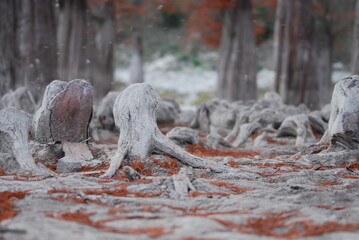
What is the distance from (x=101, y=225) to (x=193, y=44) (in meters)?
32.0

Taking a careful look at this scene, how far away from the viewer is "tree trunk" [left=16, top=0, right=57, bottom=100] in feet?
46.7

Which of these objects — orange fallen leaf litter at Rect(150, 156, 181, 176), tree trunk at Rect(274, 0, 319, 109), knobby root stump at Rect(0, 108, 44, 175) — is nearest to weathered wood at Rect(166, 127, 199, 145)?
orange fallen leaf litter at Rect(150, 156, 181, 176)

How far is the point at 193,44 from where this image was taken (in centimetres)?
3512

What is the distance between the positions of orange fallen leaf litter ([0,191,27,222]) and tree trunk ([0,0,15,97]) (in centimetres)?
957

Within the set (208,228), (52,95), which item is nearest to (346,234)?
Result: (208,228)

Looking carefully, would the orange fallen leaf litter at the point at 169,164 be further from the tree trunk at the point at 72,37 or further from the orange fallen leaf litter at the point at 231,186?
the tree trunk at the point at 72,37

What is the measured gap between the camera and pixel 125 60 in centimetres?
4025

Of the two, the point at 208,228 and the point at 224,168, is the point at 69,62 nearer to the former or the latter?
the point at 224,168

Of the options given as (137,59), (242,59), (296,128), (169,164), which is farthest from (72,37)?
(169,164)

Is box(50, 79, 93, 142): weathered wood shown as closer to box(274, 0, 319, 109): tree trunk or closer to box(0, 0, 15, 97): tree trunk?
box(0, 0, 15, 97): tree trunk

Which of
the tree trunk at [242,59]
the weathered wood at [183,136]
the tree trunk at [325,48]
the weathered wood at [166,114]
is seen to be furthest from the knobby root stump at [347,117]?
the tree trunk at [325,48]

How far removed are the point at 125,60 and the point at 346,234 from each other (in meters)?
37.5

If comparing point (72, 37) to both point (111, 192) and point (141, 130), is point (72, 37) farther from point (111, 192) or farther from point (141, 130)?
point (111, 192)

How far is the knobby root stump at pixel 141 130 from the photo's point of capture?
601cm
